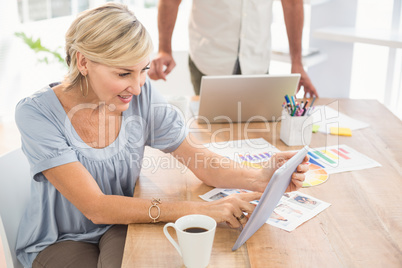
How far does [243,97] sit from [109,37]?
0.72 m

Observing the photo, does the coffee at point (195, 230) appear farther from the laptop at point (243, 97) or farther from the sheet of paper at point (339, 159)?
the laptop at point (243, 97)

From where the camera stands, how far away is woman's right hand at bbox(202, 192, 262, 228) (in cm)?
113

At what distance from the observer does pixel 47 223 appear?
1.38 m

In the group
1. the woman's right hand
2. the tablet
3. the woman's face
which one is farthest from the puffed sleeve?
the tablet

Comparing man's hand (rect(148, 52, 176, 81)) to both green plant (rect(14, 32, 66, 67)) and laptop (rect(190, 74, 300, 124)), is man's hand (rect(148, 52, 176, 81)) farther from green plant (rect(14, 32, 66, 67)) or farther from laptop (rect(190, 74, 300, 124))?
green plant (rect(14, 32, 66, 67))

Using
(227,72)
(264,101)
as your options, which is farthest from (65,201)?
(227,72)

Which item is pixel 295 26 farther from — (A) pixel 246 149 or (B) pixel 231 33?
(A) pixel 246 149

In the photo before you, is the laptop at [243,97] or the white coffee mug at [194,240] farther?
the laptop at [243,97]

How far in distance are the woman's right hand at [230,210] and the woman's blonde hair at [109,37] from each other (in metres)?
0.45

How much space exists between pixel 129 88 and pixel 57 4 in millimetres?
3426

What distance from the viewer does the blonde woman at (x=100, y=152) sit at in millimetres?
1203

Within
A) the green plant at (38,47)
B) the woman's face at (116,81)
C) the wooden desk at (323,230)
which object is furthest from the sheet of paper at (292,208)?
the green plant at (38,47)

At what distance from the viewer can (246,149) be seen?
163 centimetres

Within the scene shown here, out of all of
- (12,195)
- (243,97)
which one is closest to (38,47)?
(243,97)
